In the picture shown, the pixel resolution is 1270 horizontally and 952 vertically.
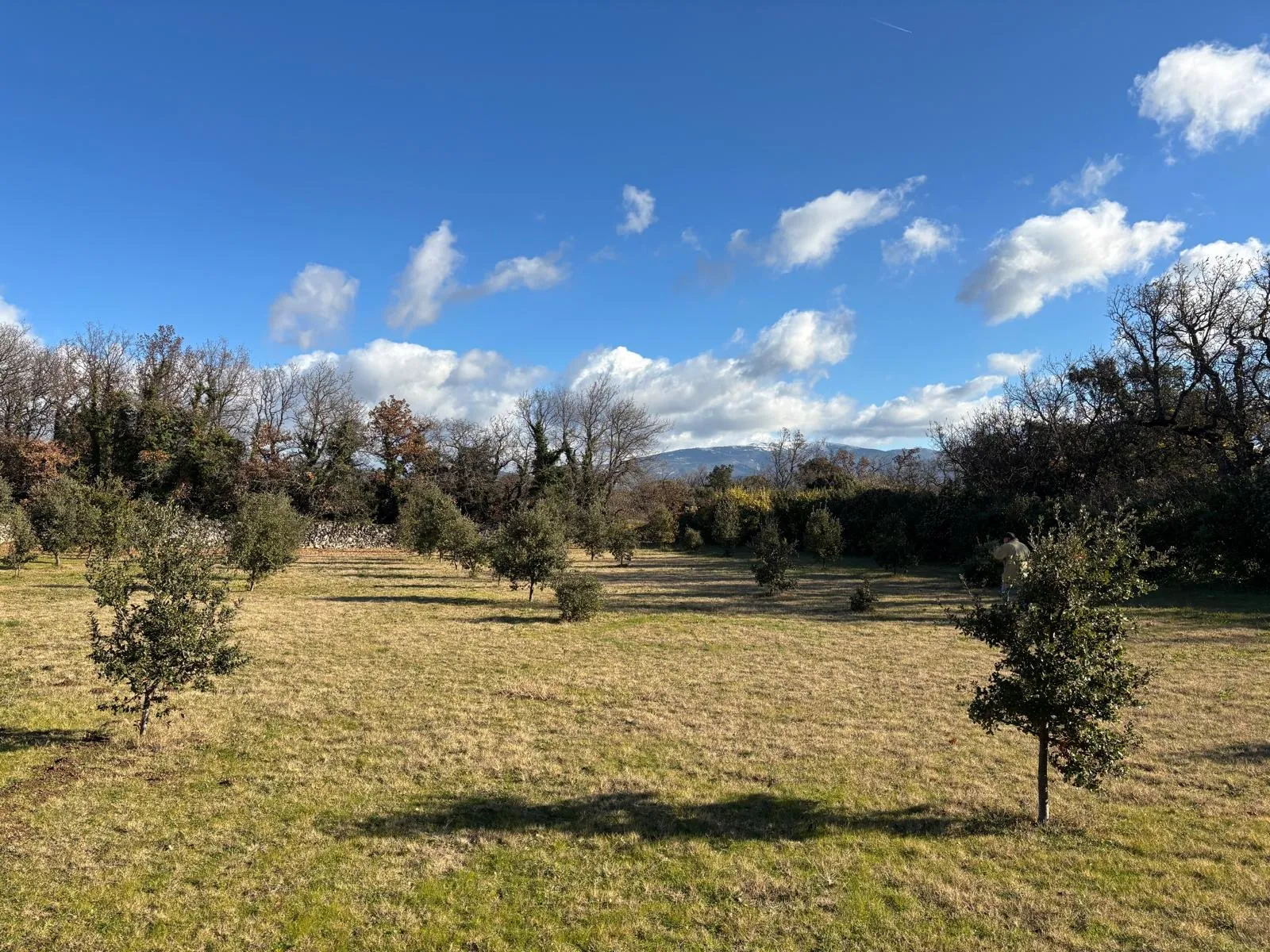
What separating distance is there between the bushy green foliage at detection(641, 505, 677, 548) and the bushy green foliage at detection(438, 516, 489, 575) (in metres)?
19.6

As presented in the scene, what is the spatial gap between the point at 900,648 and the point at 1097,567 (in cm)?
845

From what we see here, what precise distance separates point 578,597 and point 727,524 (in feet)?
78.5

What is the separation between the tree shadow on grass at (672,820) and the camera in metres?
5.63

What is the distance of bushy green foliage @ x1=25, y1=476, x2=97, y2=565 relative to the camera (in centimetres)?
2148

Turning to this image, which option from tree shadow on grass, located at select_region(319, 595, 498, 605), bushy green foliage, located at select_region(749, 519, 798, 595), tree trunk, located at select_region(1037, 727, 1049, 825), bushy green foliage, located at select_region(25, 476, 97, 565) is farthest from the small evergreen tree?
tree trunk, located at select_region(1037, 727, 1049, 825)

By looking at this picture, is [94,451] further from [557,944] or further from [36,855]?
[557,944]

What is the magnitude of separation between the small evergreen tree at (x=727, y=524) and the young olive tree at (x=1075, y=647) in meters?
32.6

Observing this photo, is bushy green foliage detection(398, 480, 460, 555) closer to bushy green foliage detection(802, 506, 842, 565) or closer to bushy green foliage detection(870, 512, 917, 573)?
bushy green foliage detection(802, 506, 842, 565)

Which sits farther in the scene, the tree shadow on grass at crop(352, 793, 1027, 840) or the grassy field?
the tree shadow on grass at crop(352, 793, 1027, 840)

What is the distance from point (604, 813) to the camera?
5.98 metres

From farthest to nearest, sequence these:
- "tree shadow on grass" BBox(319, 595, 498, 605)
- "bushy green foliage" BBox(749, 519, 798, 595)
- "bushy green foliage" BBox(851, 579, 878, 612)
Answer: "bushy green foliage" BBox(749, 519, 798, 595)
"tree shadow on grass" BBox(319, 595, 498, 605)
"bushy green foliage" BBox(851, 579, 878, 612)

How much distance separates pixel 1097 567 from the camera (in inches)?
219

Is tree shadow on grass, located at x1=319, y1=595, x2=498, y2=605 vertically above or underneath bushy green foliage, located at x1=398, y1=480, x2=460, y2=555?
underneath

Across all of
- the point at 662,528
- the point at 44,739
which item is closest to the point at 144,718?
the point at 44,739
